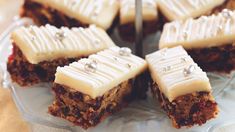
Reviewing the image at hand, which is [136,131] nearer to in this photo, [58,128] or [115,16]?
[58,128]

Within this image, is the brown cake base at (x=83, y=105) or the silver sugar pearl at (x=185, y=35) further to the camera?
the silver sugar pearl at (x=185, y=35)

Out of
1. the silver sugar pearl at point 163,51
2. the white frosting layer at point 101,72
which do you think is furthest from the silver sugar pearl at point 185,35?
the white frosting layer at point 101,72

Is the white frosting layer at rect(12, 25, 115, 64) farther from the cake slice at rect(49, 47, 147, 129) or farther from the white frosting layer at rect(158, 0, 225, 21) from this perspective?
the white frosting layer at rect(158, 0, 225, 21)

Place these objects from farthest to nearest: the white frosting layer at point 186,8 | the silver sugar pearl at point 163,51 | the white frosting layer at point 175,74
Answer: the white frosting layer at point 186,8 → the silver sugar pearl at point 163,51 → the white frosting layer at point 175,74

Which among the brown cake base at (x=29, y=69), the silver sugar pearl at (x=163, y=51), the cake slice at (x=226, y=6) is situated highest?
the silver sugar pearl at (x=163, y=51)

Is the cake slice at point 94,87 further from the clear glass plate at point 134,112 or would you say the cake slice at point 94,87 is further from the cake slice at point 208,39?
the cake slice at point 208,39
